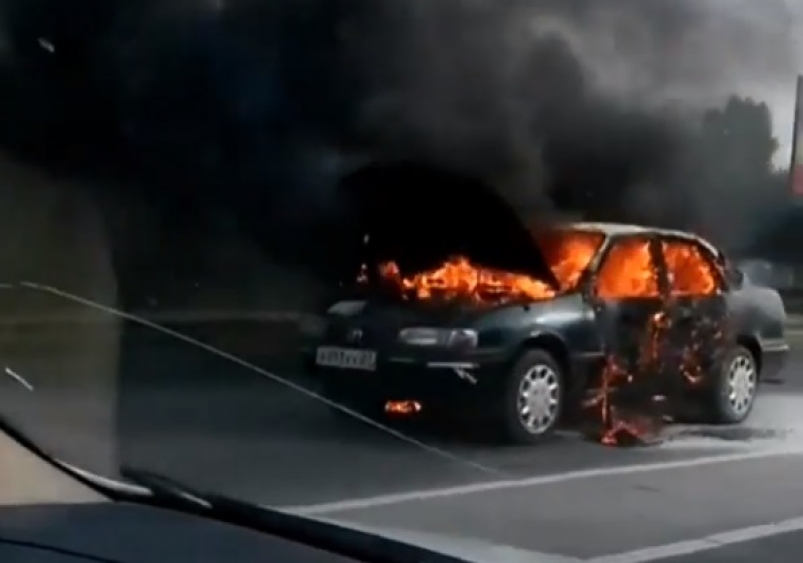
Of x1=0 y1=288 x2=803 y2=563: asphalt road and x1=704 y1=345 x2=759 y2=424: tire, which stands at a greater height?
x1=704 y1=345 x2=759 y2=424: tire

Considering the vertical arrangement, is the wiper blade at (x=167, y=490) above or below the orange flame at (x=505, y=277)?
below

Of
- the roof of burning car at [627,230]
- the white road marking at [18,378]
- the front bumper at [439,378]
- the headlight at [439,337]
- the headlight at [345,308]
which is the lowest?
the white road marking at [18,378]

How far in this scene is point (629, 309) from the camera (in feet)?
8.44

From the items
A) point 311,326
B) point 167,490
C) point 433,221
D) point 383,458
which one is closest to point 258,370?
point 311,326

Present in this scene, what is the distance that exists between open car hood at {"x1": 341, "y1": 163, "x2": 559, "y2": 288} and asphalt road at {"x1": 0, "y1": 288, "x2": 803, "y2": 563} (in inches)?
12.4

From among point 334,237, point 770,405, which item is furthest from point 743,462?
point 334,237

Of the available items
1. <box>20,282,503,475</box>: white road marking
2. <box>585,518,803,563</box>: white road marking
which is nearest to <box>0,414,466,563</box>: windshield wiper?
<box>20,282,503,475</box>: white road marking

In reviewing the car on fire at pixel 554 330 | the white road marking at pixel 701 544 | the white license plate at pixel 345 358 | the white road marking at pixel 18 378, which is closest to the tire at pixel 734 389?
the car on fire at pixel 554 330

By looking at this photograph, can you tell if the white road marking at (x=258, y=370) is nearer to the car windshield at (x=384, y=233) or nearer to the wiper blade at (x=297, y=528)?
the car windshield at (x=384, y=233)

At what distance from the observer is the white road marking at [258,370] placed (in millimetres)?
2744

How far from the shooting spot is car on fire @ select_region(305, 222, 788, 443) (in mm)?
2549

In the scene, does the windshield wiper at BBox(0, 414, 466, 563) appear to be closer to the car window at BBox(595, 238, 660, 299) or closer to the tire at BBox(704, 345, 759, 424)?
the car window at BBox(595, 238, 660, 299)

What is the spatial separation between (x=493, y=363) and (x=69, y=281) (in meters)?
0.88

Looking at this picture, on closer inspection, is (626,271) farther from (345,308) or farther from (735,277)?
(345,308)
